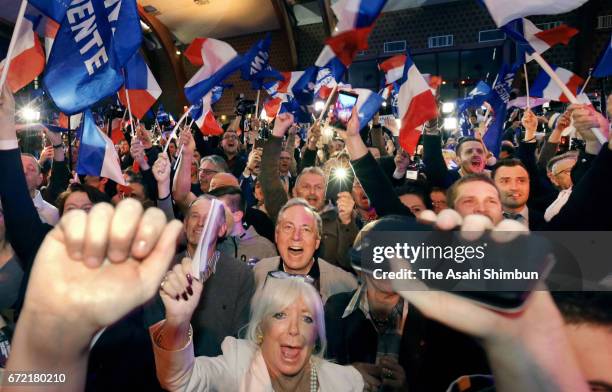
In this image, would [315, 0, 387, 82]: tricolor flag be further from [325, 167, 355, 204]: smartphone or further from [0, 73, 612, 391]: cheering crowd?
[325, 167, 355, 204]: smartphone

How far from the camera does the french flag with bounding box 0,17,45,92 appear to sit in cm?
283

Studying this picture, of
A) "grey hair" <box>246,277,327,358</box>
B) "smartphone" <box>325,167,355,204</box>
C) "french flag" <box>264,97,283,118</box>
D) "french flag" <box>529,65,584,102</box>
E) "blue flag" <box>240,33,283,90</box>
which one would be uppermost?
"french flag" <box>264,97,283,118</box>

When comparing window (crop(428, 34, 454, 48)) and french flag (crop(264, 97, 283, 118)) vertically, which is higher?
window (crop(428, 34, 454, 48))

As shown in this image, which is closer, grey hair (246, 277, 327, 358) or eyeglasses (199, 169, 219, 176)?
grey hair (246, 277, 327, 358)

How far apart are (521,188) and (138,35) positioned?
2827 mm

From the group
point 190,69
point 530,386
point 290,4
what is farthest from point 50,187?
point 190,69

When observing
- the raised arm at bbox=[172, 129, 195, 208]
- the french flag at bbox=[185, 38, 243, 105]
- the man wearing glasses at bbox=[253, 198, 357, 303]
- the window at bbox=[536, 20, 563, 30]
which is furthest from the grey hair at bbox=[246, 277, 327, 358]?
the window at bbox=[536, 20, 563, 30]

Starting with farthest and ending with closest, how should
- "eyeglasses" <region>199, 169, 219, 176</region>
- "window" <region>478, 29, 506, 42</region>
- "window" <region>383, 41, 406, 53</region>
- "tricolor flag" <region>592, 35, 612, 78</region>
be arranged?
"window" <region>383, 41, 406, 53</region>
"window" <region>478, 29, 506, 42</region>
"eyeglasses" <region>199, 169, 219, 176</region>
"tricolor flag" <region>592, 35, 612, 78</region>

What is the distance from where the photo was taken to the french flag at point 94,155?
2861 mm

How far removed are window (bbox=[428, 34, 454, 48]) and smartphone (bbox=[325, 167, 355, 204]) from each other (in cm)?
1477

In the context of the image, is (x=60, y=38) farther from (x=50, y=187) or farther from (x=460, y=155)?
(x=460, y=155)

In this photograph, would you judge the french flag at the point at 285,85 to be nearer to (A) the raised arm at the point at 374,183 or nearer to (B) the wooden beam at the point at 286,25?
(A) the raised arm at the point at 374,183

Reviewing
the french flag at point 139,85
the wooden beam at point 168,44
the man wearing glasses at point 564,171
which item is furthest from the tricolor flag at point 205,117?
the wooden beam at point 168,44

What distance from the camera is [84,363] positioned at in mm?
767
